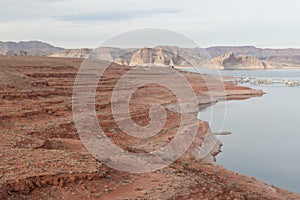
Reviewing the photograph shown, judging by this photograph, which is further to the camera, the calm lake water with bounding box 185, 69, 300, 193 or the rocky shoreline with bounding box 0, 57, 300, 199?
the calm lake water with bounding box 185, 69, 300, 193

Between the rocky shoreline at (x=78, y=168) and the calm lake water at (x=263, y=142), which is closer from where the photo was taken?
the rocky shoreline at (x=78, y=168)

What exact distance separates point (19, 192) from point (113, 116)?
19.2 meters

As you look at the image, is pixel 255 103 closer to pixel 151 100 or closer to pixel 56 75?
pixel 151 100

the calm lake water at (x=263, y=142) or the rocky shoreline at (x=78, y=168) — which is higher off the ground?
the rocky shoreline at (x=78, y=168)

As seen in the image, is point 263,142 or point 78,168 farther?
point 263,142

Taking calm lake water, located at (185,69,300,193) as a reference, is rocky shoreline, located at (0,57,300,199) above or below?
above

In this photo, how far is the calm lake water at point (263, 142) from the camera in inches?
832

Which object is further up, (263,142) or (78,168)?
(78,168)

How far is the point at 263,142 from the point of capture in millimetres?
28906

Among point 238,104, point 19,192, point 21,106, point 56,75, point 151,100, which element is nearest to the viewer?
point 19,192

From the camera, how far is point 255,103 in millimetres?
55875

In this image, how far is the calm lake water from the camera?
2112 centimetres

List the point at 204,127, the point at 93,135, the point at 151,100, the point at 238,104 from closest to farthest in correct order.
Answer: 1. the point at 93,135
2. the point at 204,127
3. the point at 151,100
4. the point at 238,104

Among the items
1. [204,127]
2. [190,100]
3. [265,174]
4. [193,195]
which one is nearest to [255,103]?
[190,100]
